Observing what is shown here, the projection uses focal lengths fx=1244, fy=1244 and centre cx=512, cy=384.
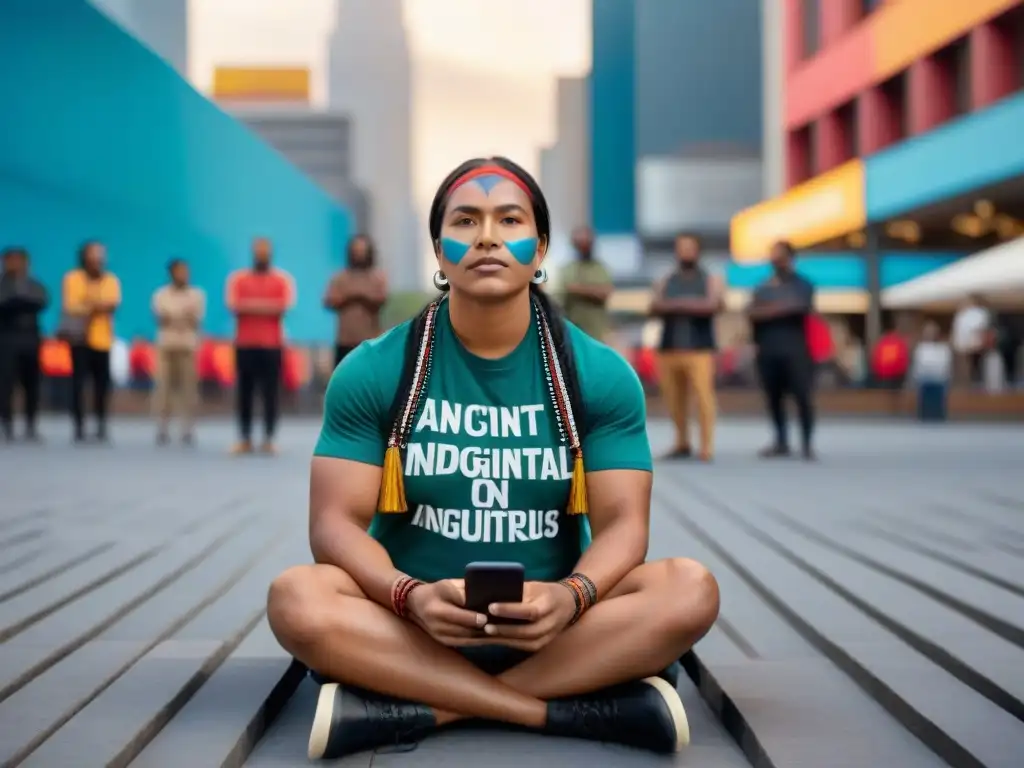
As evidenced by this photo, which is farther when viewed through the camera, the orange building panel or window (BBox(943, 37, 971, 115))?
the orange building panel

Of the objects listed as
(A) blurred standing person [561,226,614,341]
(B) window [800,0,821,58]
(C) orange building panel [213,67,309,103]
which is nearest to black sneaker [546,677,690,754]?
(A) blurred standing person [561,226,614,341]

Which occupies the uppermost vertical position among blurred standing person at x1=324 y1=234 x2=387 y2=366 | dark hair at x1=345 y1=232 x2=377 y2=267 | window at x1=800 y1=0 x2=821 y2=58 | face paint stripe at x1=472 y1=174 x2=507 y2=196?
window at x1=800 y1=0 x2=821 y2=58

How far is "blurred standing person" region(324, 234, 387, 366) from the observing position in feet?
31.2

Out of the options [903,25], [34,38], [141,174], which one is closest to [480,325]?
[34,38]

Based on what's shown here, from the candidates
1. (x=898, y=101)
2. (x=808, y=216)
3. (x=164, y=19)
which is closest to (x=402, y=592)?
(x=808, y=216)

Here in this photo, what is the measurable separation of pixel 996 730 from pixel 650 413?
1627 cm

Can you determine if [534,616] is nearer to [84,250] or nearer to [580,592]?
[580,592]

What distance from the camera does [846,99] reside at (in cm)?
2922

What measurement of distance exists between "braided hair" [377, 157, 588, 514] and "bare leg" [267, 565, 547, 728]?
0.84 feet

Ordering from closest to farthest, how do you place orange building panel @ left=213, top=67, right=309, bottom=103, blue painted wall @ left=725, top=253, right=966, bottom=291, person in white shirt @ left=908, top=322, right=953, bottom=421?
1. person in white shirt @ left=908, top=322, right=953, bottom=421
2. blue painted wall @ left=725, top=253, right=966, bottom=291
3. orange building panel @ left=213, top=67, right=309, bottom=103

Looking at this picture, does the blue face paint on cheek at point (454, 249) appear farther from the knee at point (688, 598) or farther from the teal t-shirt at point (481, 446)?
the knee at point (688, 598)

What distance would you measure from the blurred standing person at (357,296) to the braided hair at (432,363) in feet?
22.2

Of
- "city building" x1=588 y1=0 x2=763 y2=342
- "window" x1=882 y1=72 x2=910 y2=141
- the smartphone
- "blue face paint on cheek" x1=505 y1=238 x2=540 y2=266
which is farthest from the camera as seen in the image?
"city building" x1=588 y1=0 x2=763 y2=342

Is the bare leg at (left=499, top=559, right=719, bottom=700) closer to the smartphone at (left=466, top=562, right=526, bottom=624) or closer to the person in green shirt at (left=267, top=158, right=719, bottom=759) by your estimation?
the person in green shirt at (left=267, top=158, right=719, bottom=759)
